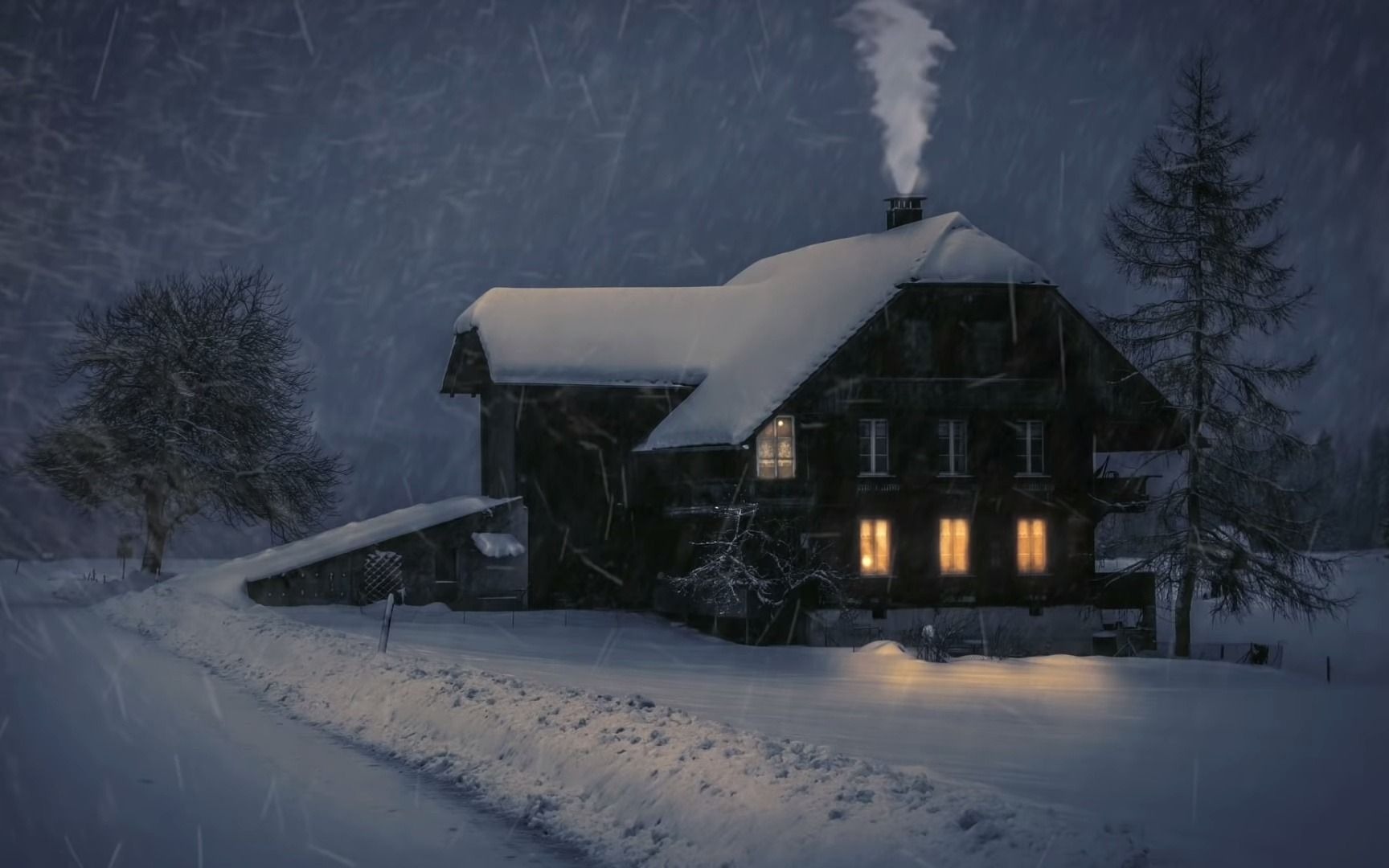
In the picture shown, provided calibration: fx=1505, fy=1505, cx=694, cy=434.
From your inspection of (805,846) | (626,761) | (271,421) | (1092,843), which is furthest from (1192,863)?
(271,421)

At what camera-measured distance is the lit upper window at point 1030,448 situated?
1590 inches

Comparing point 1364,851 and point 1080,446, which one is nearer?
point 1364,851

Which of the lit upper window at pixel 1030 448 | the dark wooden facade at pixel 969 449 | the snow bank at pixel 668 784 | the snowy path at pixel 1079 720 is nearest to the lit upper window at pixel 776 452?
the dark wooden facade at pixel 969 449

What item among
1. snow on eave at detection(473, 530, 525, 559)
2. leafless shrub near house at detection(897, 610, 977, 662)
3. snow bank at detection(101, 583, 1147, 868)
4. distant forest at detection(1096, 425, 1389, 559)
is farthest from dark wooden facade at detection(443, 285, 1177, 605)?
distant forest at detection(1096, 425, 1389, 559)

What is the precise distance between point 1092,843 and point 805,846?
1875 mm

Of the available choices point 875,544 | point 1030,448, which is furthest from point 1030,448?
point 875,544

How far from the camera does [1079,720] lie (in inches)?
815

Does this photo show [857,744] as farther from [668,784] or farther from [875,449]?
[875,449]

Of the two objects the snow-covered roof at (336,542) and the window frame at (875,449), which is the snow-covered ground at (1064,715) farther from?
the window frame at (875,449)

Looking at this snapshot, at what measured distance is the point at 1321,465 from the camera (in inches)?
5049

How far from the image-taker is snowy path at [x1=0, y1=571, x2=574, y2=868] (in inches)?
420

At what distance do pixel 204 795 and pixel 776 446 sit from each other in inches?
1055

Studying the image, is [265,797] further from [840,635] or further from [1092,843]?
[840,635]

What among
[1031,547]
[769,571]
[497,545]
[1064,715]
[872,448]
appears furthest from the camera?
[497,545]
